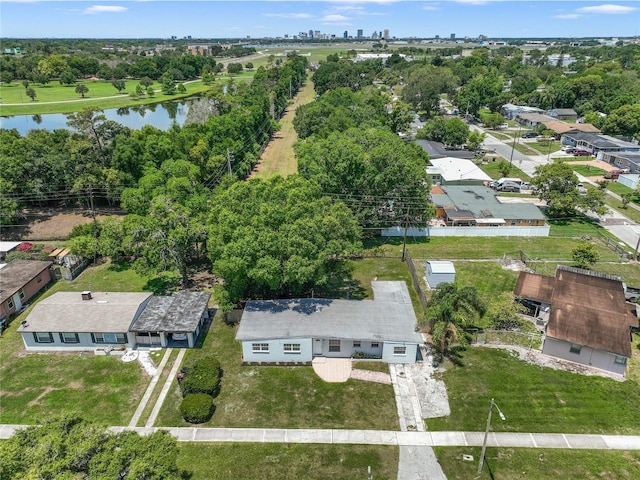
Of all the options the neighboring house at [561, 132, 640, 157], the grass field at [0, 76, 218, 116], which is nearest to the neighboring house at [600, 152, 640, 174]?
the neighboring house at [561, 132, 640, 157]

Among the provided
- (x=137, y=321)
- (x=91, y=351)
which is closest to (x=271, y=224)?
A: (x=137, y=321)

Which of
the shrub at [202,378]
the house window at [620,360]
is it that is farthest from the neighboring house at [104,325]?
the house window at [620,360]

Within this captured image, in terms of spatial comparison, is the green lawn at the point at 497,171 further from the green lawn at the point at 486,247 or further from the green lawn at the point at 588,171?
the green lawn at the point at 486,247

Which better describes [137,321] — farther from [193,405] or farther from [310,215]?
[310,215]

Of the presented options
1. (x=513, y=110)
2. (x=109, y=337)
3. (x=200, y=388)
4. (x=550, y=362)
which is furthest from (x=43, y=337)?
(x=513, y=110)

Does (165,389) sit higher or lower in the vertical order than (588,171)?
lower

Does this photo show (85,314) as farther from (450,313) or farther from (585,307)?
(585,307)
